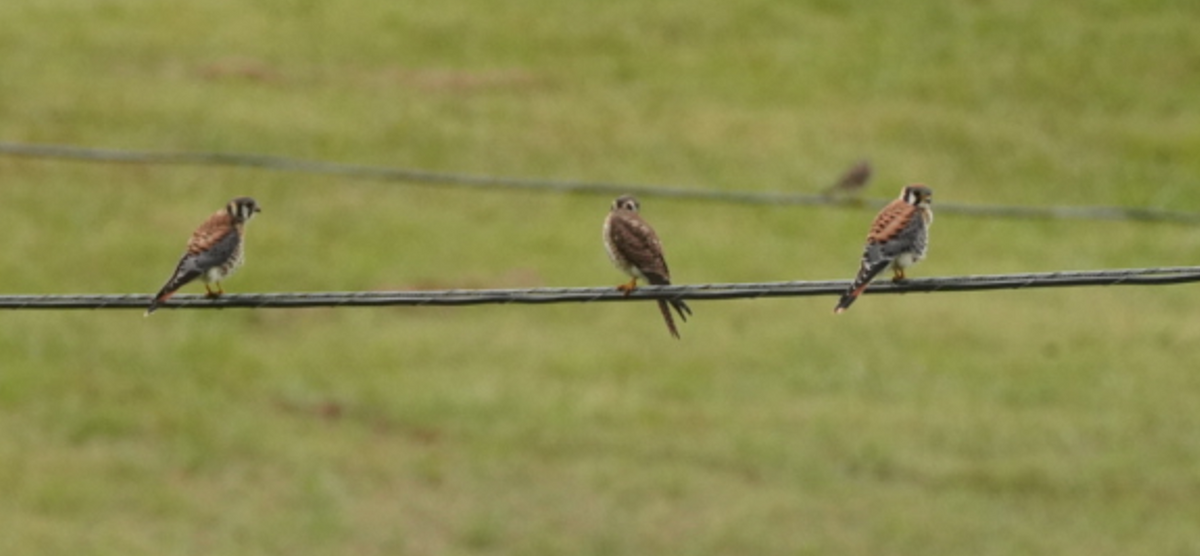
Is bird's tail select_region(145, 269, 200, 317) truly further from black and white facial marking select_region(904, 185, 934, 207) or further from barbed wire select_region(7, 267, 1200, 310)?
black and white facial marking select_region(904, 185, 934, 207)

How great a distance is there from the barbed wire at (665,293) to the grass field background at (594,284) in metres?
13.5

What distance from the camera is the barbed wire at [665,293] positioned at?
1227 centimetres

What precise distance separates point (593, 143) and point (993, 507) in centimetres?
1650

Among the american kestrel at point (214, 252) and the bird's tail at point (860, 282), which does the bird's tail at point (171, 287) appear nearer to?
the american kestrel at point (214, 252)

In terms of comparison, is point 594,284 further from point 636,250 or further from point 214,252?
point 214,252

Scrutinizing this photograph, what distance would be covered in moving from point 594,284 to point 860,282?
21.5 meters

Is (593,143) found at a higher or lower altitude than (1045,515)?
higher

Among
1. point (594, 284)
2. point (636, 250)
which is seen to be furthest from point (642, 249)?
point (594, 284)

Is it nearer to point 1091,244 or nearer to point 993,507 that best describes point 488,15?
point 1091,244

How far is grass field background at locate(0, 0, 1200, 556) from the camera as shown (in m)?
28.1

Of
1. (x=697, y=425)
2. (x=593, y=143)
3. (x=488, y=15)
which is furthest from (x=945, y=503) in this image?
(x=488, y=15)

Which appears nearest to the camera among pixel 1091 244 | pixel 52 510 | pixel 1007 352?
pixel 52 510

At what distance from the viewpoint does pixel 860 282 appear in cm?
1423

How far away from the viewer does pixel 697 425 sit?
30781mm
